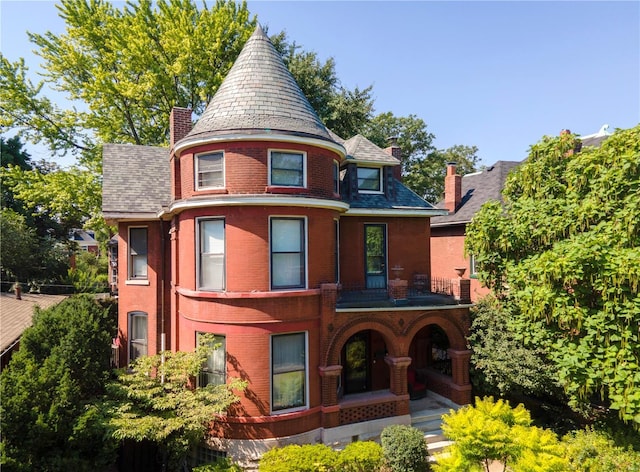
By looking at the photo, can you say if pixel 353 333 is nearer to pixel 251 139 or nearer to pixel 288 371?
pixel 288 371

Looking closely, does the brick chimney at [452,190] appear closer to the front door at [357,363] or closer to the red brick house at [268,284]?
the red brick house at [268,284]

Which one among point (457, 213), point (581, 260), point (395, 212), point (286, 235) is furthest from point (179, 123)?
point (457, 213)

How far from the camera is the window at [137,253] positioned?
52.2 feet

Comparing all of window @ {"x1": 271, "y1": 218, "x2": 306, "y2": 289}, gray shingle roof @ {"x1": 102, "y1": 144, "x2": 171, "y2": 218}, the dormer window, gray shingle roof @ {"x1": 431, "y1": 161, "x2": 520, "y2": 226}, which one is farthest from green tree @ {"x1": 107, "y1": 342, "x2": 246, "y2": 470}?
gray shingle roof @ {"x1": 431, "y1": 161, "x2": 520, "y2": 226}

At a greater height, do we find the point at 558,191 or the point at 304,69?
the point at 304,69

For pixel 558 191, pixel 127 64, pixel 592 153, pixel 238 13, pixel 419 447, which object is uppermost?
pixel 238 13

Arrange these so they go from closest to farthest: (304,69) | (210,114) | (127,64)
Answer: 1. (210,114)
2. (127,64)
3. (304,69)

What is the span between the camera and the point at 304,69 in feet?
110

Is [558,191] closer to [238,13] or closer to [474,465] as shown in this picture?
[474,465]

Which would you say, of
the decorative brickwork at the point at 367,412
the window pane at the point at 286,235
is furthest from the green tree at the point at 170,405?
the decorative brickwork at the point at 367,412

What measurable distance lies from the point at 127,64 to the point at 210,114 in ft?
57.7

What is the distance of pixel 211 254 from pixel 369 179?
334 inches

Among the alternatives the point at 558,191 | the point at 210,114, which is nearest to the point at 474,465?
the point at 558,191

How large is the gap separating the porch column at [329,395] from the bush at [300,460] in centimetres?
193
